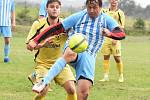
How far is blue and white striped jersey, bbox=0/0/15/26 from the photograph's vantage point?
1628 cm

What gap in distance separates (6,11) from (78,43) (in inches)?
377

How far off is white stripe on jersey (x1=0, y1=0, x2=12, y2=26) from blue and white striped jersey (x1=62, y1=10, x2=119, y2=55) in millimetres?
8670

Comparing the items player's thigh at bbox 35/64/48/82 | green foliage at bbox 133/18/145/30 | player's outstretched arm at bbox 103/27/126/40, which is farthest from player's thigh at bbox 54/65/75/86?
green foliage at bbox 133/18/145/30

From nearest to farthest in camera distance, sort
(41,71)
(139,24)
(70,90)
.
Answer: (70,90) < (41,71) < (139,24)

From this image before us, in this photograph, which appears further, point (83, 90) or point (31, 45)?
point (31, 45)

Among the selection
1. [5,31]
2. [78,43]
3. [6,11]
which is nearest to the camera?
[78,43]

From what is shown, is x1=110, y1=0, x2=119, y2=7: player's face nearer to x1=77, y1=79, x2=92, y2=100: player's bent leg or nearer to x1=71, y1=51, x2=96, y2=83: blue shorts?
x1=71, y1=51, x2=96, y2=83: blue shorts

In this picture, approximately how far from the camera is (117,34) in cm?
783

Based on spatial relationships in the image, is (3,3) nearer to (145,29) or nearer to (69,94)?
(69,94)

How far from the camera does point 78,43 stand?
24.0 feet

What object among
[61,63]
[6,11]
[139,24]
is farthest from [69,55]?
[139,24]

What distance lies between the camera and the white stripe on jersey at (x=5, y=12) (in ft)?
53.6

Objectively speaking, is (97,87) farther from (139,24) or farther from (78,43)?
(139,24)

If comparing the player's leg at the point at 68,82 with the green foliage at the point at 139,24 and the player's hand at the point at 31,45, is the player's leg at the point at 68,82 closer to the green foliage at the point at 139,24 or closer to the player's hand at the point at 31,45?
the player's hand at the point at 31,45
